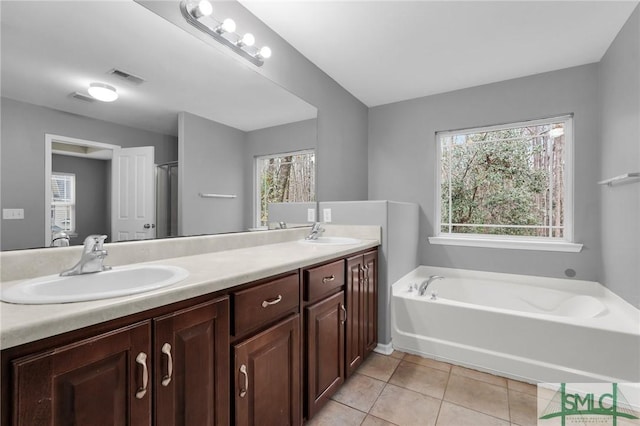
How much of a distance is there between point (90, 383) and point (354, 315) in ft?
4.87

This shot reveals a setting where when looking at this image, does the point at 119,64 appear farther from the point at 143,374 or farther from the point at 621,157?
the point at 621,157

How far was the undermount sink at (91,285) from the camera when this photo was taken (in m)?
0.74

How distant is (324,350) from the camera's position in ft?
5.20

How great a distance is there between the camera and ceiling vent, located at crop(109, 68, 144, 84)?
128 cm

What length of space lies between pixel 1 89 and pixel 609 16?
3.17m

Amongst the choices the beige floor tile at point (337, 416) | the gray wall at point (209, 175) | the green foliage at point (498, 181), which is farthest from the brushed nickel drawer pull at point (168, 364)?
the green foliage at point (498, 181)

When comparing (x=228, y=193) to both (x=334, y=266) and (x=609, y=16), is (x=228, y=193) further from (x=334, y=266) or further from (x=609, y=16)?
(x=609, y=16)

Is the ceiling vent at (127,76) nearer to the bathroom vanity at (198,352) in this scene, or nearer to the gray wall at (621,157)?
the bathroom vanity at (198,352)

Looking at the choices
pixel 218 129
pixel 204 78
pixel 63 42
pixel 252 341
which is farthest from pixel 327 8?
pixel 252 341

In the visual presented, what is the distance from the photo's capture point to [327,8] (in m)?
1.86

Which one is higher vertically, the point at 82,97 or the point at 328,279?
the point at 82,97

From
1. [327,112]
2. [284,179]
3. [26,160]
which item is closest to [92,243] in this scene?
[26,160]

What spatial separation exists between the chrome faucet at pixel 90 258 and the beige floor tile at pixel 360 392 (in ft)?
4.76

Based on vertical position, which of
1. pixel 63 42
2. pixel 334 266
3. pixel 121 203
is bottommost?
pixel 334 266
